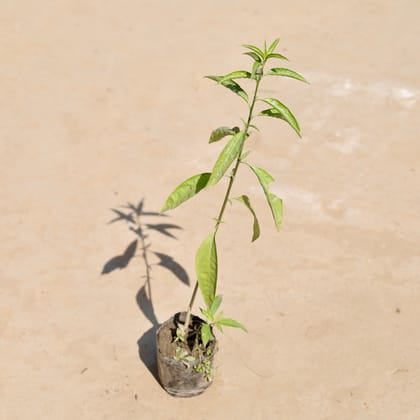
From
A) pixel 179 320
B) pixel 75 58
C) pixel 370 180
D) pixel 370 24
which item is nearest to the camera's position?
pixel 179 320

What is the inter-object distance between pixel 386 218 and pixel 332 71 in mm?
2414

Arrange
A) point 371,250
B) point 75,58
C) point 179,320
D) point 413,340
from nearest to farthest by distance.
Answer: point 179,320 < point 413,340 < point 371,250 < point 75,58

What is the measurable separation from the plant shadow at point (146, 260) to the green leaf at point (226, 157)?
81.1 inches

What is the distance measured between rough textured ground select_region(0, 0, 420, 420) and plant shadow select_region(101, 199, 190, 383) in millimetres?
19

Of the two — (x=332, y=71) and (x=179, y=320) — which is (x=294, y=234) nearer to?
(x=179, y=320)

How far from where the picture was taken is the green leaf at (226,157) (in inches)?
143

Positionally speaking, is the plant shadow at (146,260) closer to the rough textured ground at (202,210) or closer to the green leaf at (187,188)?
the rough textured ground at (202,210)

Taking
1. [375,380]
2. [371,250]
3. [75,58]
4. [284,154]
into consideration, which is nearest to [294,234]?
[371,250]

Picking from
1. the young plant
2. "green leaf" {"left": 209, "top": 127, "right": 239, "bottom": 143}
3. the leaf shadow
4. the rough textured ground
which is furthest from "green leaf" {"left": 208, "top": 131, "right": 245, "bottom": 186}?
the leaf shadow

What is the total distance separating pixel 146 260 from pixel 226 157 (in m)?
2.38

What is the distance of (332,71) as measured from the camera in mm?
8078

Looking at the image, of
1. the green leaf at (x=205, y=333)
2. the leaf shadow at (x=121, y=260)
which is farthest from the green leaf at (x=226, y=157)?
the leaf shadow at (x=121, y=260)

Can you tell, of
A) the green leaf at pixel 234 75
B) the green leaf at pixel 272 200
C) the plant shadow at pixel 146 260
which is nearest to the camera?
the green leaf at pixel 234 75

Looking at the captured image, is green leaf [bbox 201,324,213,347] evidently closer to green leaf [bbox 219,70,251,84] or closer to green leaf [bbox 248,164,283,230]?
green leaf [bbox 248,164,283,230]
